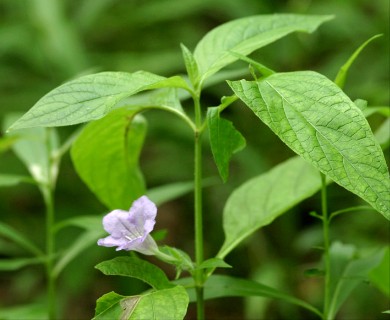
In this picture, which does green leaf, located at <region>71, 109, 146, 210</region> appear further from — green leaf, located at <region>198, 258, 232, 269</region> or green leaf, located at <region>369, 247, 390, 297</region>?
green leaf, located at <region>369, 247, 390, 297</region>

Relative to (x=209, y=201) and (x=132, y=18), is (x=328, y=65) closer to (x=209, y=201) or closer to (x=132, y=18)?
(x=209, y=201)

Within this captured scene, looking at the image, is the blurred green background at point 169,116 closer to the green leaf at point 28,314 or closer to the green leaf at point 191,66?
the green leaf at point 28,314

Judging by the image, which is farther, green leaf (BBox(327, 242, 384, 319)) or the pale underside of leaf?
green leaf (BBox(327, 242, 384, 319))

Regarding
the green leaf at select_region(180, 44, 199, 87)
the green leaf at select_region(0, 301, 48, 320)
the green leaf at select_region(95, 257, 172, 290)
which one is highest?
the green leaf at select_region(180, 44, 199, 87)

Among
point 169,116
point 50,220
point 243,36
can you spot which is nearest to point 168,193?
point 50,220

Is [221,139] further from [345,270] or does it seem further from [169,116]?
[169,116]

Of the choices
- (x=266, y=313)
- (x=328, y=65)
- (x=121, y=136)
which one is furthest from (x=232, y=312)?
(x=121, y=136)

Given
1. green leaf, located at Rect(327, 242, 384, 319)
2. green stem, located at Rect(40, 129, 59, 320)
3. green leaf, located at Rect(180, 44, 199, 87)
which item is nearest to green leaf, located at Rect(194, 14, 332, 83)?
green leaf, located at Rect(180, 44, 199, 87)
